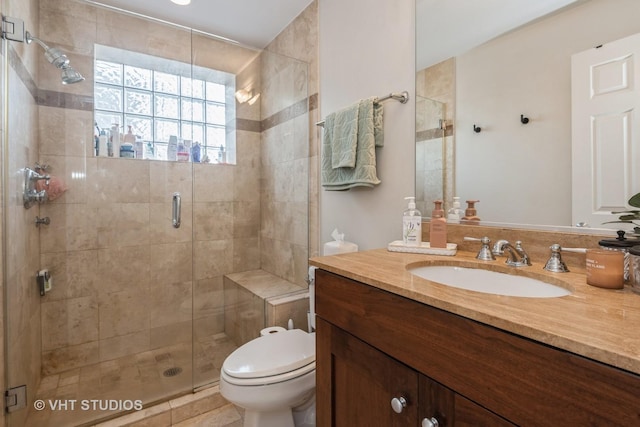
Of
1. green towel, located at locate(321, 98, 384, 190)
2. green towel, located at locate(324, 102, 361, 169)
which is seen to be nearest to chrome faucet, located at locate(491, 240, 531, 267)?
green towel, located at locate(321, 98, 384, 190)

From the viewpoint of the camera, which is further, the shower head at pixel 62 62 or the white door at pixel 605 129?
the shower head at pixel 62 62

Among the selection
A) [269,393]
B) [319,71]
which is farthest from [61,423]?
[319,71]

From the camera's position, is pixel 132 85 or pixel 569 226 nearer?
pixel 569 226

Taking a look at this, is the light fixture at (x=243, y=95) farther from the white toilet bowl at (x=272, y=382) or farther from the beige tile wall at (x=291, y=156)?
the white toilet bowl at (x=272, y=382)

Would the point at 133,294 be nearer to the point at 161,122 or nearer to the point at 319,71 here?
the point at 161,122

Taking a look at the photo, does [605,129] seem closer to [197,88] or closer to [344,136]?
[344,136]

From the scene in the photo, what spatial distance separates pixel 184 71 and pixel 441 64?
1873mm

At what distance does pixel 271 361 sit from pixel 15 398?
1.19 metres

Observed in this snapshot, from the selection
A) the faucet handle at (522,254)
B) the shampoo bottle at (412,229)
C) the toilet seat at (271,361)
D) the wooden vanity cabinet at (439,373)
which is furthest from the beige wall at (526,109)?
the toilet seat at (271,361)

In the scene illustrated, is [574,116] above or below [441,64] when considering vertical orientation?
below

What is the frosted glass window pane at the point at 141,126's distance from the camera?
6.91 feet

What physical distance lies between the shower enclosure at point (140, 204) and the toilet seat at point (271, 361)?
26.7 inches

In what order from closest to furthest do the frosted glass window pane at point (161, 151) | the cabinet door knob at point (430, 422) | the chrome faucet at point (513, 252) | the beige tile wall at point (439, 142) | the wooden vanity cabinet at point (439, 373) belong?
the wooden vanity cabinet at point (439, 373)
the cabinet door knob at point (430, 422)
the chrome faucet at point (513, 252)
the beige tile wall at point (439, 142)
the frosted glass window pane at point (161, 151)

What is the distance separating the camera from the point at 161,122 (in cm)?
220
